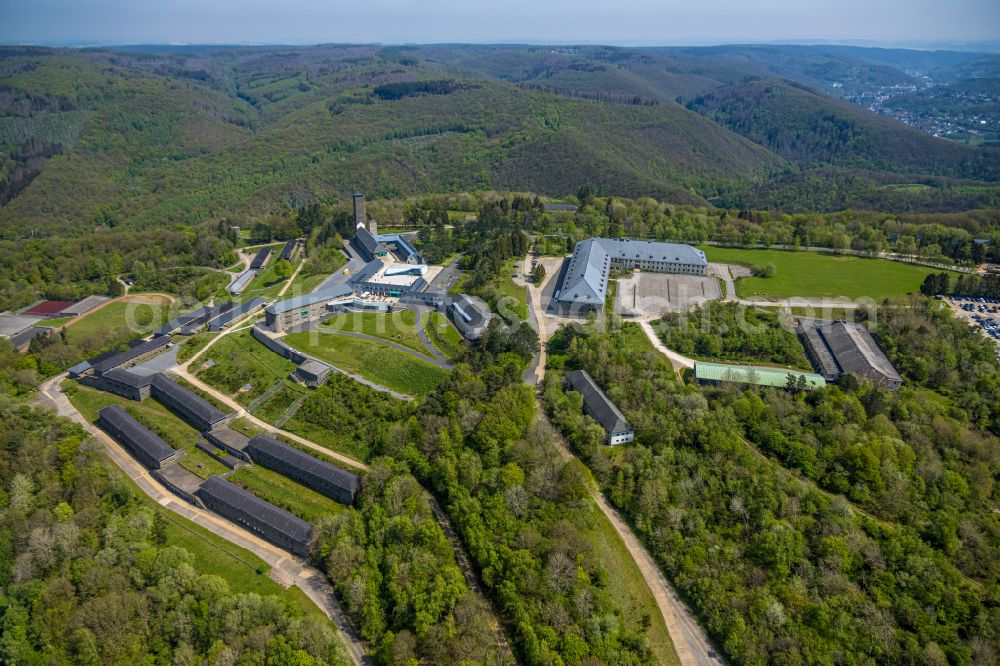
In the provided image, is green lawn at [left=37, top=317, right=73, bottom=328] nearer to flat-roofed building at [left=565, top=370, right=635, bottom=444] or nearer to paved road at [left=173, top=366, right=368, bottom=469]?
paved road at [left=173, top=366, right=368, bottom=469]

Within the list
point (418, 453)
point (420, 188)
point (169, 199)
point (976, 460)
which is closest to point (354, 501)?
point (418, 453)

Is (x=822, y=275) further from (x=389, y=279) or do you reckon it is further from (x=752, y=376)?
(x=389, y=279)

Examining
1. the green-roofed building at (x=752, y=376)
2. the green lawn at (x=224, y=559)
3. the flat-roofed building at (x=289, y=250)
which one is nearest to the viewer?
the green lawn at (x=224, y=559)

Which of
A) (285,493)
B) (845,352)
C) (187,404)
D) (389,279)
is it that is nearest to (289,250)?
(389,279)

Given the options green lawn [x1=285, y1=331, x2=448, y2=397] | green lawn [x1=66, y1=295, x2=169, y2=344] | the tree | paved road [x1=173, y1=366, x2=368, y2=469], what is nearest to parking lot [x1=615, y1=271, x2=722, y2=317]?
green lawn [x1=285, y1=331, x2=448, y2=397]

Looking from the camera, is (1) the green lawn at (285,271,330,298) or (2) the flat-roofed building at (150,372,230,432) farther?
(1) the green lawn at (285,271,330,298)

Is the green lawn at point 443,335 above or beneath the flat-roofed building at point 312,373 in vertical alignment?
above

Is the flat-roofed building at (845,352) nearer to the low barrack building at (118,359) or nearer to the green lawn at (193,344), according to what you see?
the green lawn at (193,344)

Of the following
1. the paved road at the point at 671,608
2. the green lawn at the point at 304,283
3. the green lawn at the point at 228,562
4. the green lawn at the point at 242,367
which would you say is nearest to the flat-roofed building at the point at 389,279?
the green lawn at the point at 304,283
